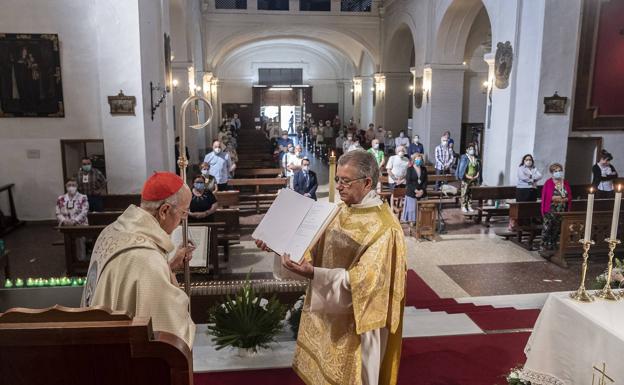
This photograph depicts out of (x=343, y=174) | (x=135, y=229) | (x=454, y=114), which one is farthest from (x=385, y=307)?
(x=454, y=114)

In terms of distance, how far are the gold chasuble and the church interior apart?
129 mm

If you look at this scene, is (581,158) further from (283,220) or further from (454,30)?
(283,220)

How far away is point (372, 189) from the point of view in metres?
2.94

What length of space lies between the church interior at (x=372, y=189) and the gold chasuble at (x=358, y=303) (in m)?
0.13

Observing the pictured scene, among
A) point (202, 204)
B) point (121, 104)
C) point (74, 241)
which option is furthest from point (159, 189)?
point (121, 104)

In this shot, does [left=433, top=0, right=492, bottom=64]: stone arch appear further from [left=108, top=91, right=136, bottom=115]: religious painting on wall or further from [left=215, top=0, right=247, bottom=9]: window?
[left=108, top=91, right=136, bottom=115]: religious painting on wall

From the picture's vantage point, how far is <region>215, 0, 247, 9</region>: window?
2019cm

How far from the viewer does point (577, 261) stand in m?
8.05

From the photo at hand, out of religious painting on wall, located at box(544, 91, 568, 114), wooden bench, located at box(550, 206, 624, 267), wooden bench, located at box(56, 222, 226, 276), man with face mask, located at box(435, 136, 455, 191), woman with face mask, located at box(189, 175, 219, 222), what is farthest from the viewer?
man with face mask, located at box(435, 136, 455, 191)

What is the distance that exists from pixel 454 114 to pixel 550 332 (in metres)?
13.8

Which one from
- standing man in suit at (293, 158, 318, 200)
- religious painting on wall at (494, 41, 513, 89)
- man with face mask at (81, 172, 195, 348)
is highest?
religious painting on wall at (494, 41, 513, 89)

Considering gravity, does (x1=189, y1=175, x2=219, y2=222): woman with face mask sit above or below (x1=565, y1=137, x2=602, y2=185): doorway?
below

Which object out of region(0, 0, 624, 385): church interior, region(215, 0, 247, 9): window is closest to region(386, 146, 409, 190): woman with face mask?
region(0, 0, 624, 385): church interior

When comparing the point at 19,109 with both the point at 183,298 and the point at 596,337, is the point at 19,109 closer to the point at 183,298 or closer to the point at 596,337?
the point at 183,298
